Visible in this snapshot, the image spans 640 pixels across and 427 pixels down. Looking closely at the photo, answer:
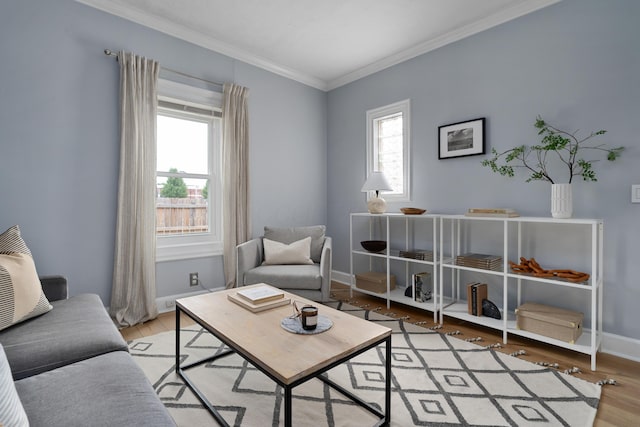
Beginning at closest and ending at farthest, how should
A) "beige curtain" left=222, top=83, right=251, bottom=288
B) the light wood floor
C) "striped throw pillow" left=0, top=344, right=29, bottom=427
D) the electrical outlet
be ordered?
1. "striped throw pillow" left=0, top=344, right=29, bottom=427
2. the light wood floor
3. the electrical outlet
4. "beige curtain" left=222, top=83, right=251, bottom=288

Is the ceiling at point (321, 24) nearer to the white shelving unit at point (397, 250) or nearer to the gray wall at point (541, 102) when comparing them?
the gray wall at point (541, 102)

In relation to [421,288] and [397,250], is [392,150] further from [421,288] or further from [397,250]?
[421,288]

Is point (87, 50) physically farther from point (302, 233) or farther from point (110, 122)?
point (302, 233)

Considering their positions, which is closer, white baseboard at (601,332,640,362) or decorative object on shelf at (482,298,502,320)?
white baseboard at (601,332,640,362)

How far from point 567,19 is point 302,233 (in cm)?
283

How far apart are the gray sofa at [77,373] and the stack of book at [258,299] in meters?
0.60

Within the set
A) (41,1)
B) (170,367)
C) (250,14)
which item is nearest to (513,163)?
(250,14)

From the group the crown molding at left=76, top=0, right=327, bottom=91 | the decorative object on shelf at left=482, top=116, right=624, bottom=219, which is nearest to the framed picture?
the decorative object on shelf at left=482, top=116, right=624, bottom=219

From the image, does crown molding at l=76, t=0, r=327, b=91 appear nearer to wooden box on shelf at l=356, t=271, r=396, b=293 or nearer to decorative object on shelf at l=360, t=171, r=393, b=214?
decorative object on shelf at l=360, t=171, r=393, b=214

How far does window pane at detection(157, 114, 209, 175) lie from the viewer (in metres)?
3.10

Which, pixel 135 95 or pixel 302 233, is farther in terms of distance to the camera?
pixel 302 233

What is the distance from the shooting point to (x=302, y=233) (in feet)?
11.5

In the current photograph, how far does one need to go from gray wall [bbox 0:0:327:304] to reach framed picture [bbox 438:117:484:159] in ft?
7.86

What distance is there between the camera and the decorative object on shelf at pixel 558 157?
2.21 metres
